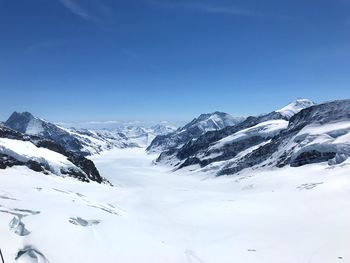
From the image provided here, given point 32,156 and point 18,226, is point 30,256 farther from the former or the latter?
point 32,156

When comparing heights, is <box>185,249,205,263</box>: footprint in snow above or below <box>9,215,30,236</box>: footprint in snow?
below

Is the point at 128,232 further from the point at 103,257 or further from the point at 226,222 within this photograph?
the point at 226,222

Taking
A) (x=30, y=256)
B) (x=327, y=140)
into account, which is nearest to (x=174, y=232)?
(x=30, y=256)

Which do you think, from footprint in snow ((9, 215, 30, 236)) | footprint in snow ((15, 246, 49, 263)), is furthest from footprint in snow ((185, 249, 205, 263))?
footprint in snow ((9, 215, 30, 236))

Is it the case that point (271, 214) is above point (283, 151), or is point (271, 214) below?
below

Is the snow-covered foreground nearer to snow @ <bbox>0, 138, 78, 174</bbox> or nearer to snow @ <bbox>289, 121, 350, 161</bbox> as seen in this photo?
snow @ <bbox>0, 138, 78, 174</bbox>

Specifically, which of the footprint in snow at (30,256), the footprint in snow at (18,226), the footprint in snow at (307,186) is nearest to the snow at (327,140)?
the footprint in snow at (307,186)

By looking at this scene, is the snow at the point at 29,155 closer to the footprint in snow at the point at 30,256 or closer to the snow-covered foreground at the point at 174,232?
the snow-covered foreground at the point at 174,232

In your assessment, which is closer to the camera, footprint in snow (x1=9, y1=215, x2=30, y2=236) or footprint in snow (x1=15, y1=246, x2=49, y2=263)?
footprint in snow (x1=15, y1=246, x2=49, y2=263)

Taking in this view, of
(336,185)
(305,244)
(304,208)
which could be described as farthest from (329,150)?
(305,244)

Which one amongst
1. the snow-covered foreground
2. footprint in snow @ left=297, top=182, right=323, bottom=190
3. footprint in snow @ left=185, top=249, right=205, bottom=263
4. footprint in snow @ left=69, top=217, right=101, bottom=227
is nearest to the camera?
the snow-covered foreground

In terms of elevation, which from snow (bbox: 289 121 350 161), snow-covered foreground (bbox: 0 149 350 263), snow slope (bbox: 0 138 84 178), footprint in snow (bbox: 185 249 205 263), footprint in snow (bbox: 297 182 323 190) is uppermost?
snow (bbox: 289 121 350 161)
